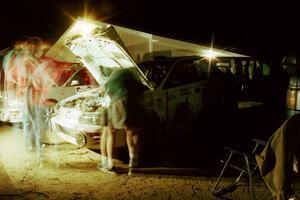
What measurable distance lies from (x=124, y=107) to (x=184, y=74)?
2118 mm

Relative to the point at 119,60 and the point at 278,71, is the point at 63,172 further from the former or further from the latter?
the point at 278,71

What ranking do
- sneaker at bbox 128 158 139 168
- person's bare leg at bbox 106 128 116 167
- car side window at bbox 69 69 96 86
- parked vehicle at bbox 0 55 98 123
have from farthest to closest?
car side window at bbox 69 69 96 86 → parked vehicle at bbox 0 55 98 123 → sneaker at bbox 128 158 139 168 → person's bare leg at bbox 106 128 116 167

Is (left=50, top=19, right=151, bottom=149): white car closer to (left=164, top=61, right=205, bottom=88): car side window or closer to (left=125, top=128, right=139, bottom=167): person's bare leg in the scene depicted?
(left=125, top=128, right=139, bottom=167): person's bare leg

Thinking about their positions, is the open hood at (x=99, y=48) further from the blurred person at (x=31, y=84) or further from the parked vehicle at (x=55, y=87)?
the parked vehicle at (x=55, y=87)

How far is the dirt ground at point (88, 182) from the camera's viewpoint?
182 inches

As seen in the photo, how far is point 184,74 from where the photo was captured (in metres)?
7.10

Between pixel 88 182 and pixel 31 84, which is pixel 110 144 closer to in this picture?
pixel 88 182

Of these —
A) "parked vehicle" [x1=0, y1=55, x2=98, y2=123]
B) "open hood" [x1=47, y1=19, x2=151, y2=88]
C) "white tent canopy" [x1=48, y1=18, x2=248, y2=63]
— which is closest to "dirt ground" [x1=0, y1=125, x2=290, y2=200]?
"open hood" [x1=47, y1=19, x2=151, y2=88]

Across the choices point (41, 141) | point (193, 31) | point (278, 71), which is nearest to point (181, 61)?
point (41, 141)

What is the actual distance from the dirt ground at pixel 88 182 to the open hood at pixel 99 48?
5.35ft

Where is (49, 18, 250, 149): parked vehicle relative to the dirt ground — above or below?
above

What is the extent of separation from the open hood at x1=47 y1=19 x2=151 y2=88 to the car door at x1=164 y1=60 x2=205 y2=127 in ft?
2.67

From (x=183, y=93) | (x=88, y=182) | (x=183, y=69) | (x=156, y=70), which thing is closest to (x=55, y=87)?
(x=156, y=70)

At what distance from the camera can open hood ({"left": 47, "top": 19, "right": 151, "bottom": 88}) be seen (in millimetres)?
5426
